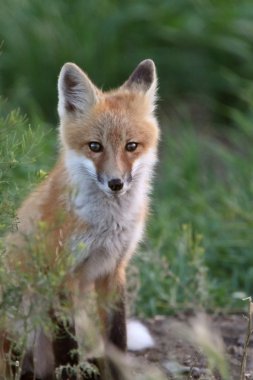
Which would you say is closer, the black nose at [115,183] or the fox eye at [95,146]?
the black nose at [115,183]

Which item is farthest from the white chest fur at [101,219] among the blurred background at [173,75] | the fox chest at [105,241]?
the blurred background at [173,75]

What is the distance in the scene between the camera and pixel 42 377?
476 cm

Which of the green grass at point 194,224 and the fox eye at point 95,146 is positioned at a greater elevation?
the green grass at point 194,224

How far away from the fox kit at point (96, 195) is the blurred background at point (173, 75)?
7.12 ft

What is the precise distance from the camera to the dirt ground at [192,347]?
186 inches

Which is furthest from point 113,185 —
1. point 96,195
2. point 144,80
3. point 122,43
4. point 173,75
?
point 173,75

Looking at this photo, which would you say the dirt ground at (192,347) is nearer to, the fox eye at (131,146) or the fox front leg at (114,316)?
the fox front leg at (114,316)

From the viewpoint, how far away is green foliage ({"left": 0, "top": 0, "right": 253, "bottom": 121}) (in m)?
9.23

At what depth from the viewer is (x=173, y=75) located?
9.95 meters

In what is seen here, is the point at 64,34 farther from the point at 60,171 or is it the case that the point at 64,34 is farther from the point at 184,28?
the point at 60,171

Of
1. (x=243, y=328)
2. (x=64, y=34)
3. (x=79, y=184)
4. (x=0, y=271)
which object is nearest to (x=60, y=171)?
(x=79, y=184)

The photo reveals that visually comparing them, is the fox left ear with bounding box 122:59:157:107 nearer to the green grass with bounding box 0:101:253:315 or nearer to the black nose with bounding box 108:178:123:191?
the green grass with bounding box 0:101:253:315

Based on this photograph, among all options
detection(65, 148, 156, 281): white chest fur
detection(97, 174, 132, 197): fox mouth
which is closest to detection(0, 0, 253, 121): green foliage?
detection(65, 148, 156, 281): white chest fur

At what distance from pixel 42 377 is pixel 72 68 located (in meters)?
1.50
